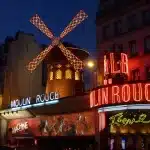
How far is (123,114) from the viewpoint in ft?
82.9

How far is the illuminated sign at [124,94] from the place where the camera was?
2198 centimetres

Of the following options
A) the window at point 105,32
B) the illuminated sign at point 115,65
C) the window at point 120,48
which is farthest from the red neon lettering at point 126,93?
the window at point 105,32

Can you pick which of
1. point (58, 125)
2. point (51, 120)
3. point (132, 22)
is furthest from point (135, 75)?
point (51, 120)

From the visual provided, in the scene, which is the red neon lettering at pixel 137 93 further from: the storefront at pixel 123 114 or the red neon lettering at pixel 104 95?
the red neon lettering at pixel 104 95

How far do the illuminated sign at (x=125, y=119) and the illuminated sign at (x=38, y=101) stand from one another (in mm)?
5302

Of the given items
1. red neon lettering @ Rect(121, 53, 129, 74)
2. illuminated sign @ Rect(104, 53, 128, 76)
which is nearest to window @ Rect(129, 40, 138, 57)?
red neon lettering @ Rect(121, 53, 129, 74)

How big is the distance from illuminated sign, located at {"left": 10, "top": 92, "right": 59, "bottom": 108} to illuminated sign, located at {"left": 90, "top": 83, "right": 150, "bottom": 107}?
6.74m

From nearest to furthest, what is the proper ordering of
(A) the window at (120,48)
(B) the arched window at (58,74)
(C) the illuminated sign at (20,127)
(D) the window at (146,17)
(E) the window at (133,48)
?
(D) the window at (146,17) → (E) the window at (133,48) → (A) the window at (120,48) → (B) the arched window at (58,74) → (C) the illuminated sign at (20,127)

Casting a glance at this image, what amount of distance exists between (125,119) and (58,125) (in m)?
6.03

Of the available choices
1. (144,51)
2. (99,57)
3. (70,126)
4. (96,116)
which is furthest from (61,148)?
(144,51)

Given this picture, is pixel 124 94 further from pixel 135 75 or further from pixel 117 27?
pixel 117 27

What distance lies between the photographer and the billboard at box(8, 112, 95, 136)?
2647cm

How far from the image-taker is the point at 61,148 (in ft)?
98.0

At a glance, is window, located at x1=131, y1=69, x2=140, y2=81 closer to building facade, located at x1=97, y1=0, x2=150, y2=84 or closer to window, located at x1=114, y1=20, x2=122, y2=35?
building facade, located at x1=97, y1=0, x2=150, y2=84
